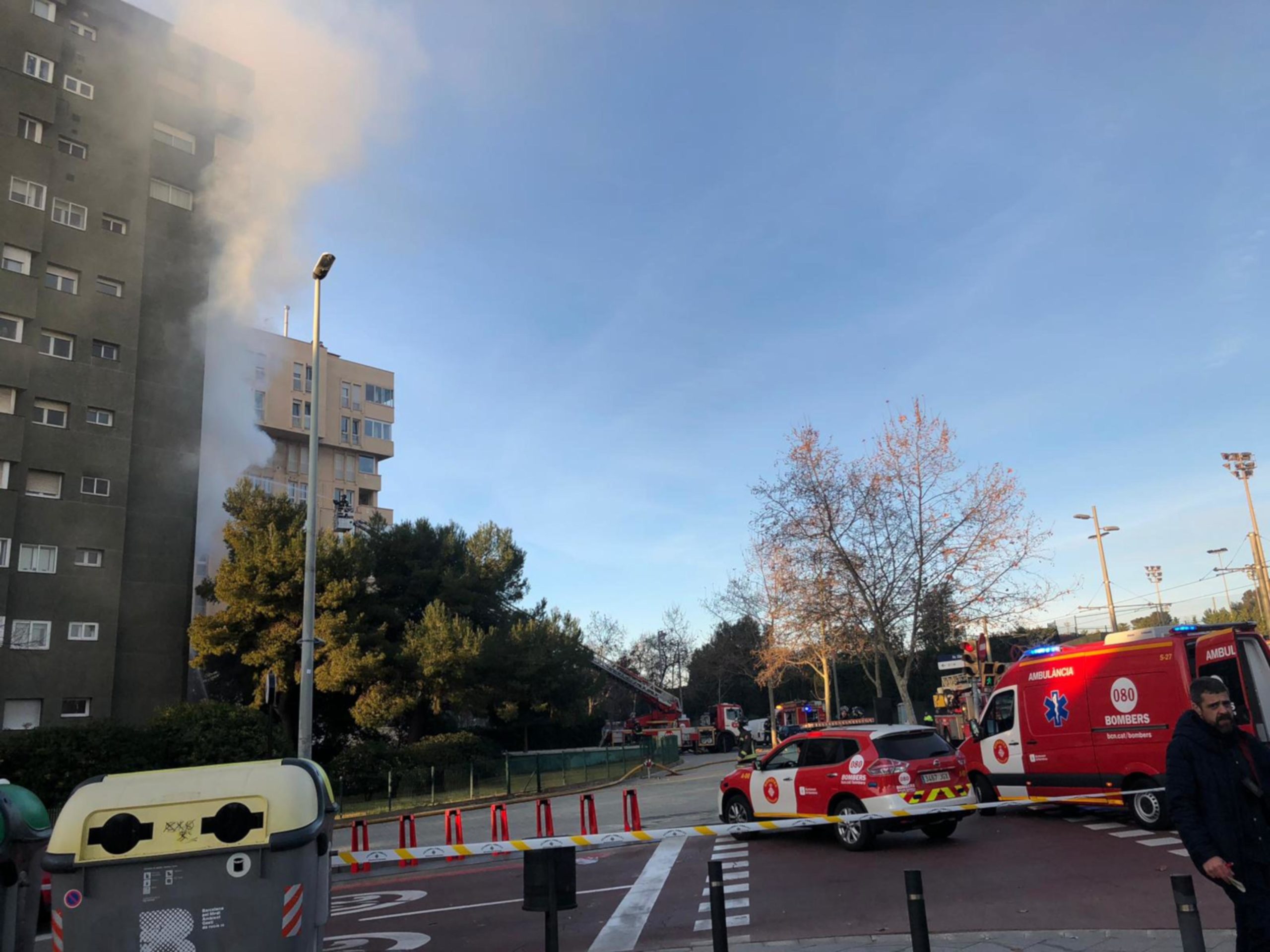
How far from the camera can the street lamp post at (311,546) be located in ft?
57.3

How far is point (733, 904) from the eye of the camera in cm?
963

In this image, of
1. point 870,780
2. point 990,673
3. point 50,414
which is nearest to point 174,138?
point 50,414

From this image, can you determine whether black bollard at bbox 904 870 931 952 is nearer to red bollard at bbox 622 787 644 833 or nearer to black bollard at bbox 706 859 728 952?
black bollard at bbox 706 859 728 952

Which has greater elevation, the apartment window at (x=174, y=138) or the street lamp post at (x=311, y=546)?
the apartment window at (x=174, y=138)

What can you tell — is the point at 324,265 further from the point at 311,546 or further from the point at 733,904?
the point at 733,904

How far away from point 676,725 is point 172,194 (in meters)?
37.6

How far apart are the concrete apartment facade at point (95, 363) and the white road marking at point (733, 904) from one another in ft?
87.5

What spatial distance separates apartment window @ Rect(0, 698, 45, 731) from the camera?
92.8ft

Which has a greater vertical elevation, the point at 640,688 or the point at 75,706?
the point at 75,706

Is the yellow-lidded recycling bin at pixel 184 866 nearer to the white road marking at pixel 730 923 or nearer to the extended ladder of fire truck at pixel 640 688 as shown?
the white road marking at pixel 730 923

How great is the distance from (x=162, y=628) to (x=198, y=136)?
63.3ft

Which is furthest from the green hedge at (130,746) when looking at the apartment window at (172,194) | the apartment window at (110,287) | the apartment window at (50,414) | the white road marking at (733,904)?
the apartment window at (172,194)

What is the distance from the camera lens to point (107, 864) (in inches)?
214

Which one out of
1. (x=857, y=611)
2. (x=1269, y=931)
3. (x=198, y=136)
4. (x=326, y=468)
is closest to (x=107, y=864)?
(x=1269, y=931)
